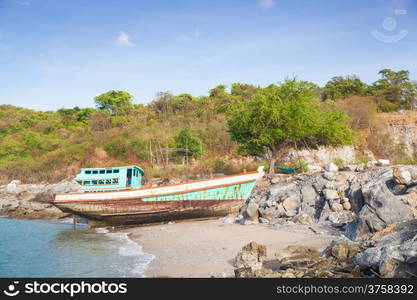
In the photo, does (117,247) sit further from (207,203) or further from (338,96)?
(338,96)

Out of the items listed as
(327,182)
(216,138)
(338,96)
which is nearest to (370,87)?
(338,96)

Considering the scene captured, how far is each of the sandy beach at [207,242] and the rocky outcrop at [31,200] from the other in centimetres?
1340

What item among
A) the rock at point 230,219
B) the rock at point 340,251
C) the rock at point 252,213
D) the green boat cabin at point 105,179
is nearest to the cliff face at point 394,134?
the rock at point 230,219

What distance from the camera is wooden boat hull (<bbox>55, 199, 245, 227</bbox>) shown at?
21438mm

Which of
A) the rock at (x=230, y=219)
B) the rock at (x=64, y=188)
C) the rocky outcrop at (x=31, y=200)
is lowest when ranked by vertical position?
the rocky outcrop at (x=31, y=200)

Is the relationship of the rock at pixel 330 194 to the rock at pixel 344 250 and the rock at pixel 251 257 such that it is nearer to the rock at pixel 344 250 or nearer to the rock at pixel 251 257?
the rock at pixel 344 250

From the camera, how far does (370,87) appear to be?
58.3 m

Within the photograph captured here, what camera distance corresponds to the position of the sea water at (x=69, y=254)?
12.0 m

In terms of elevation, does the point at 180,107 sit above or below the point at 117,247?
above

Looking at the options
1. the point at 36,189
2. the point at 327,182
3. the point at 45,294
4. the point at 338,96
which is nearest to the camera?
the point at 45,294

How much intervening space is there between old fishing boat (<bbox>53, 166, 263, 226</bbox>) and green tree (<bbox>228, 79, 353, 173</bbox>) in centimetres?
708

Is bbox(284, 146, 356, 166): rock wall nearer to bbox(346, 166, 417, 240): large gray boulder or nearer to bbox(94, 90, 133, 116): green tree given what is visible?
bbox(346, 166, 417, 240): large gray boulder

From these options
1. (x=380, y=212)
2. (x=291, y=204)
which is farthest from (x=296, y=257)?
(x=291, y=204)

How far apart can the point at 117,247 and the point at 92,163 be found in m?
35.3
